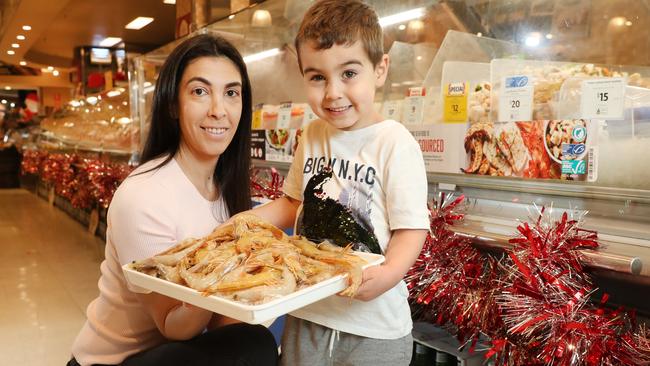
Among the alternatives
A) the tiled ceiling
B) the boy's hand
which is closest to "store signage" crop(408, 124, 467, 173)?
the boy's hand

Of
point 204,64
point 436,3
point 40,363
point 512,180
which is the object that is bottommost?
point 40,363

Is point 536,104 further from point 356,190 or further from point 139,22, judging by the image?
point 139,22

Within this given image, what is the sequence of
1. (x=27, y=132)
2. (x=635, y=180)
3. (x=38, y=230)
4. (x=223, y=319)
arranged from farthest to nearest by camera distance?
(x=27, y=132)
(x=38, y=230)
(x=223, y=319)
(x=635, y=180)

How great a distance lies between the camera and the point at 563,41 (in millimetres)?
1789

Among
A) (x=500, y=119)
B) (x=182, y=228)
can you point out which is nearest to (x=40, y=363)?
(x=182, y=228)

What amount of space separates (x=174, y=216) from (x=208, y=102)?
0.33 meters

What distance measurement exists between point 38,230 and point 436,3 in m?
6.62

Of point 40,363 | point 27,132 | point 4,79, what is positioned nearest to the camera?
point 40,363

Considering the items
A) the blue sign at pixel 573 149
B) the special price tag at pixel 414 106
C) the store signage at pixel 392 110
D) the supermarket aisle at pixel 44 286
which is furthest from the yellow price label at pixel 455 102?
the supermarket aisle at pixel 44 286

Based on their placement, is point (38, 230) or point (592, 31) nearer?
point (592, 31)

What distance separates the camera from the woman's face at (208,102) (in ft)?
4.80

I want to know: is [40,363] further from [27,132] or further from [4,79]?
[4,79]

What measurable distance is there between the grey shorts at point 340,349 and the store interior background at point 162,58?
21.0 inches

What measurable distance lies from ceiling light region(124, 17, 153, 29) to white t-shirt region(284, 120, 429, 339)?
9837 mm
